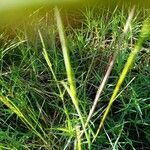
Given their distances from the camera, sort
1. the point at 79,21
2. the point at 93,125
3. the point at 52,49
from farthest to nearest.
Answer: the point at 79,21 < the point at 52,49 < the point at 93,125

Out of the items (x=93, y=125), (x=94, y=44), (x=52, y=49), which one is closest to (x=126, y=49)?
(x=94, y=44)

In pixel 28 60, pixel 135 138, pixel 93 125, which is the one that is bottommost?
pixel 135 138

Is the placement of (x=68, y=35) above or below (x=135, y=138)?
above

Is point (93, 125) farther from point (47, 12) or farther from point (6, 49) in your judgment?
point (47, 12)

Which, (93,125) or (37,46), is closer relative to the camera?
(93,125)

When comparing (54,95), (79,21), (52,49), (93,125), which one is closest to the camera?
(93,125)

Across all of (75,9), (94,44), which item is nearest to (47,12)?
(75,9)

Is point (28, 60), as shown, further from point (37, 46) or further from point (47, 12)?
point (47, 12)
